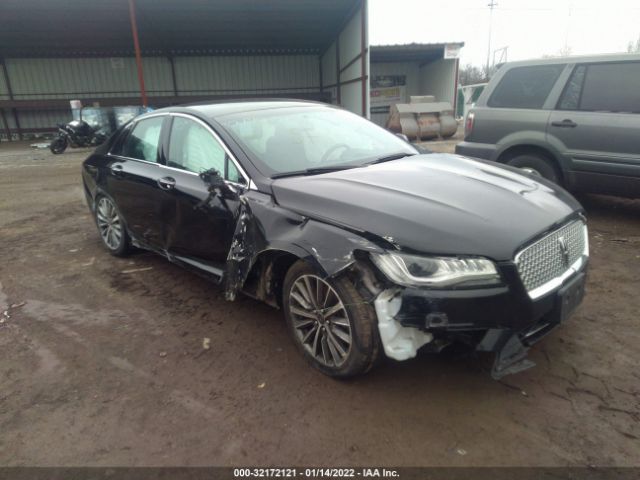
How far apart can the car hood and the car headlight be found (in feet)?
0.15

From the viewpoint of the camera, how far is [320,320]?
2605mm

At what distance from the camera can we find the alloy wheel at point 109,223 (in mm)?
4673

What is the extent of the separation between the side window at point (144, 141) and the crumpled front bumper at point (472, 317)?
2664mm

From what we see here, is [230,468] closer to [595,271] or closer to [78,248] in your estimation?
[595,271]

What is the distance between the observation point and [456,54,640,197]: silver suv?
4.77 metres

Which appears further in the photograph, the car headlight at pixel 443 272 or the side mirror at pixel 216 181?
the side mirror at pixel 216 181

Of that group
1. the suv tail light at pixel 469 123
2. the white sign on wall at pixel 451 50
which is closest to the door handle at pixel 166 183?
the suv tail light at pixel 469 123

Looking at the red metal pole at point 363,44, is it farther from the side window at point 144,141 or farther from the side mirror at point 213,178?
the side mirror at point 213,178

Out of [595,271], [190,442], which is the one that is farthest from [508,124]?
[190,442]

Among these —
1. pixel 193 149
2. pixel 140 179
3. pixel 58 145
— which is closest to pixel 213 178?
pixel 193 149

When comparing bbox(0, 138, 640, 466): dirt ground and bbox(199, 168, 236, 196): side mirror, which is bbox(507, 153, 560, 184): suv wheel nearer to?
bbox(0, 138, 640, 466): dirt ground

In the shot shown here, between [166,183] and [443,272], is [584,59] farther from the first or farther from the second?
[166,183]

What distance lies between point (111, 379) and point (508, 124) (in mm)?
4999

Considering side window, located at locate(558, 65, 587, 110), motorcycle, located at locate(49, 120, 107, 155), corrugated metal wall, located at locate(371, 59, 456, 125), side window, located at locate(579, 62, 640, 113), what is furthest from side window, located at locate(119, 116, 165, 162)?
corrugated metal wall, located at locate(371, 59, 456, 125)
